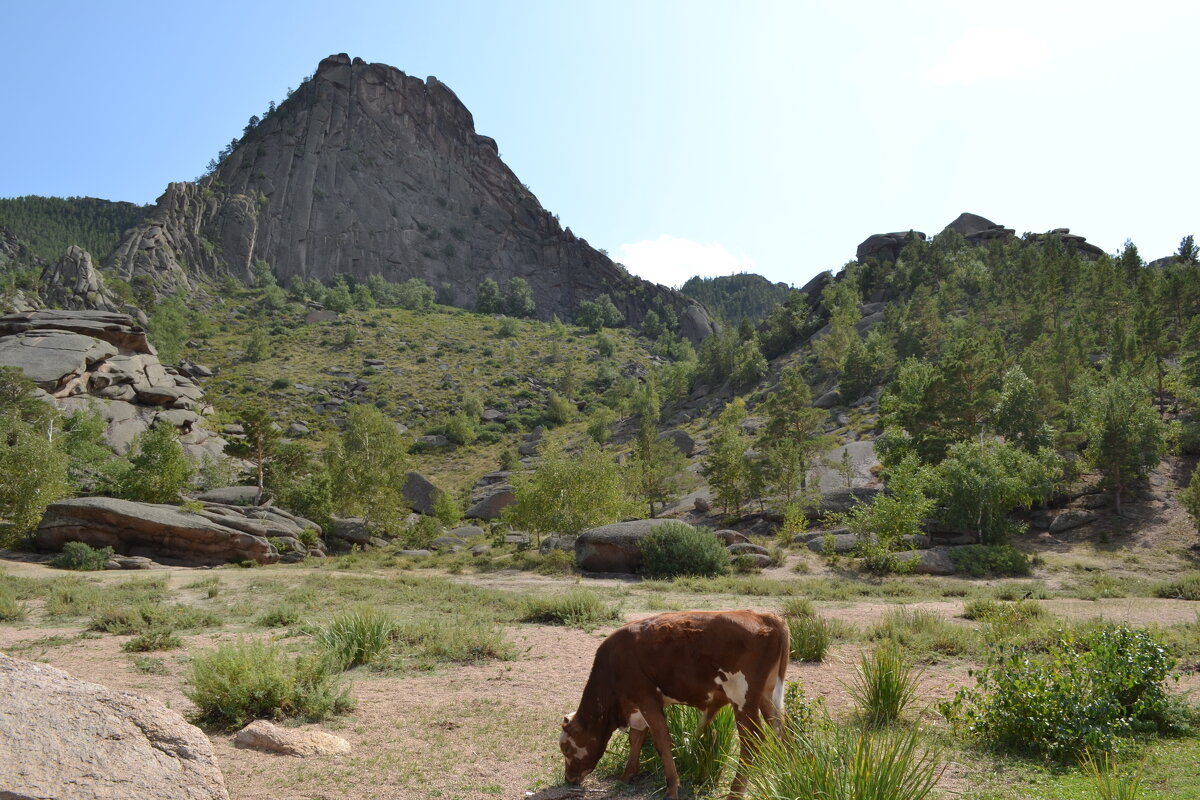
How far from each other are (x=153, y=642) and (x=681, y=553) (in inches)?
833

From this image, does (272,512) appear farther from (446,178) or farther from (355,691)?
(446,178)

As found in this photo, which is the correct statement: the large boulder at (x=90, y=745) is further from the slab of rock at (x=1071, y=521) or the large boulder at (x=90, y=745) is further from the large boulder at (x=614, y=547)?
the slab of rock at (x=1071, y=521)

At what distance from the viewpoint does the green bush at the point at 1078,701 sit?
282 inches

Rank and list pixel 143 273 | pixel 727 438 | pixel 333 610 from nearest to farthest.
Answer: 1. pixel 333 610
2. pixel 727 438
3. pixel 143 273

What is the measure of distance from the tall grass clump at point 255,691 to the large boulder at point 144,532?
27.7m

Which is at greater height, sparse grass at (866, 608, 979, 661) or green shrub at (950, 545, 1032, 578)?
sparse grass at (866, 608, 979, 661)

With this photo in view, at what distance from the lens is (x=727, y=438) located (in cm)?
4806

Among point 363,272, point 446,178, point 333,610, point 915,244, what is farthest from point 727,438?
point 446,178

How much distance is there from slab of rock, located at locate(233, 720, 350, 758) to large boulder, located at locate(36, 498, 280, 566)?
2944 cm

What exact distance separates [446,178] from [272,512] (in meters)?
137

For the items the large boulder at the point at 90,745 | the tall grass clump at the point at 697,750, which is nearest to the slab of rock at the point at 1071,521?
the tall grass clump at the point at 697,750

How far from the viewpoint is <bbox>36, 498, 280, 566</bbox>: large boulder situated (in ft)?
104

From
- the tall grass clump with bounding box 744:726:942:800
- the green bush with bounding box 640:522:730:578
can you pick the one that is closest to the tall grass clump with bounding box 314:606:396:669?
the tall grass clump with bounding box 744:726:942:800

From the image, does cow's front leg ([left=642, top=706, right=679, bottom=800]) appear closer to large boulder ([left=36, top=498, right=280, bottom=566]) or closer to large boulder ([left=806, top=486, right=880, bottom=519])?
large boulder ([left=36, top=498, right=280, bottom=566])
